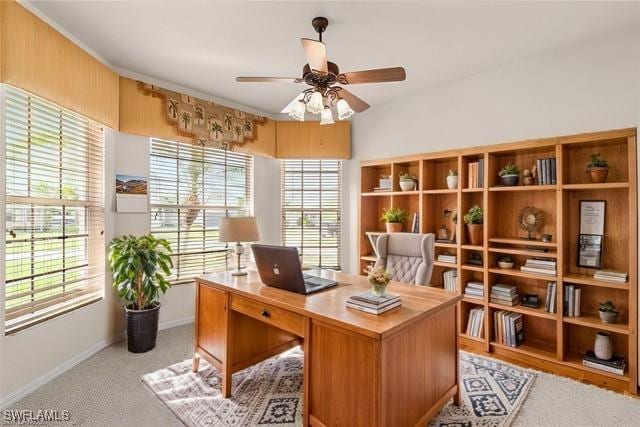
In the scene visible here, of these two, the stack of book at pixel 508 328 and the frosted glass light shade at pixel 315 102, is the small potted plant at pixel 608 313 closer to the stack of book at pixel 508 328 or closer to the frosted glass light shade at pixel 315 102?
the stack of book at pixel 508 328

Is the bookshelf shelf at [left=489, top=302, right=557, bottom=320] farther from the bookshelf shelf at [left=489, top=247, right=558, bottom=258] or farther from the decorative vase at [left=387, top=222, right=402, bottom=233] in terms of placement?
the decorative vase at [left=387, top=222, right=402, bottom=233]

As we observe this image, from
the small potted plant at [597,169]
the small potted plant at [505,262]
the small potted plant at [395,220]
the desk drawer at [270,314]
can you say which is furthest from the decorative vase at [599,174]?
the desk drawer at [270,314]

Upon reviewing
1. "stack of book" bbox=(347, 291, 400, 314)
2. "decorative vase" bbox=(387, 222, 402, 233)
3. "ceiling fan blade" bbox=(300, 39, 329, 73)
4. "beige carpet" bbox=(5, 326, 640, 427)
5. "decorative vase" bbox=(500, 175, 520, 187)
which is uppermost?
"ceiling fan blade" bbox=(300, 39, 329, 73)

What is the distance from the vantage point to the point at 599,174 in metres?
2.54

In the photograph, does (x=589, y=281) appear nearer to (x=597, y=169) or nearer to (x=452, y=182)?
(x=597, y=169)

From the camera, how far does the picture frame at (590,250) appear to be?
2646 mm

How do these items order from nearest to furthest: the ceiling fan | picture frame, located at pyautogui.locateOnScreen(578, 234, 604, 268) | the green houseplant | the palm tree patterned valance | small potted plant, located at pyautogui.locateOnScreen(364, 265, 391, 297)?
small potted plant, located at pyautogui.locateOnScreen(364, 265, 391, 297) → the ceiling fan → picture frame, located at pyautogui.locateOnScreen(578, 234, 604, 268) → the green houseplant → the palm tree patterned valance

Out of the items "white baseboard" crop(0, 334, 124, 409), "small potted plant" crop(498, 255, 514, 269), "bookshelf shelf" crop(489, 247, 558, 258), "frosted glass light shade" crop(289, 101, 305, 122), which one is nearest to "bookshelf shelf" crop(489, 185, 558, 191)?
"bookshelf shelf" crop(489, 247, 558, 258)

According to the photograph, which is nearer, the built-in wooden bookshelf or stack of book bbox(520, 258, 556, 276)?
the built-in wooden bookshelf

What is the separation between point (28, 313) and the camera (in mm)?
2371

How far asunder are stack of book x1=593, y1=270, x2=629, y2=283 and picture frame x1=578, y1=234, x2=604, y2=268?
125mm

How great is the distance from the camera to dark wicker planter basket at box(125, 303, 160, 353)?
2.95 meters

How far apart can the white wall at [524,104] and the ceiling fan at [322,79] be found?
144 centimetres

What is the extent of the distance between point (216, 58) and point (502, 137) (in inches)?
105
